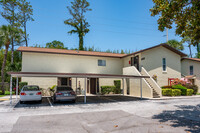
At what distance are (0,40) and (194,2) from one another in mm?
22749

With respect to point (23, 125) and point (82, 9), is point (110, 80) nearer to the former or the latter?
point (23, 125)

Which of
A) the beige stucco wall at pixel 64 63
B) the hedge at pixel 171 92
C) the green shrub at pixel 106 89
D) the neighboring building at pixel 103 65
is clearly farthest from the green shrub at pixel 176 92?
the beige stucco wall at pixel 64 63

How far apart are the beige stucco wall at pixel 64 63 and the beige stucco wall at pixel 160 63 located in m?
4.95

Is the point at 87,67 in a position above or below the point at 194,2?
below

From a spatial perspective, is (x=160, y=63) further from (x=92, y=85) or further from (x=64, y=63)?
(x=64, y=63)

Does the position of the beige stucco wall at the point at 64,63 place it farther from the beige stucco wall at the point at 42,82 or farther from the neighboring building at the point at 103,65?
the beige stucco wall at the point at 42,82

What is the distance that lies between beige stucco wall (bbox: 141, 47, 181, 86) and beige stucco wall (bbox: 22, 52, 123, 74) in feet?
16.3

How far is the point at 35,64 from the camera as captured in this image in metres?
20.0

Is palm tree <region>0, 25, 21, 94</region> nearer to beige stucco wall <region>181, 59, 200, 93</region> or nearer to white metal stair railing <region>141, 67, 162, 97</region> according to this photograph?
white metal stair railing <region>141, 67, 162, 97</region>

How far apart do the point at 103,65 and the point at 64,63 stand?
565cm

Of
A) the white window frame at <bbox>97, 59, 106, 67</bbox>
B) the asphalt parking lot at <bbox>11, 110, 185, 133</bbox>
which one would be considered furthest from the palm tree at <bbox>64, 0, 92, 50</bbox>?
the asphalt parking lot at <bbox>11, 110, 185, 133</bbox>

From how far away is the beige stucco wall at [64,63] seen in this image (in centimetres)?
1989

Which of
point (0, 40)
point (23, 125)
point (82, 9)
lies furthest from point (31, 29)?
point (23, 125)

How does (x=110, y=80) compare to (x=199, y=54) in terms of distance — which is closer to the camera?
(x=110, y=80)
